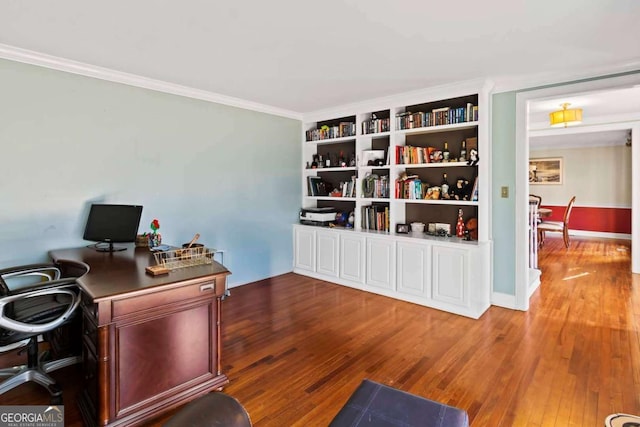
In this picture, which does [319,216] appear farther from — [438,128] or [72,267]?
[72,267]

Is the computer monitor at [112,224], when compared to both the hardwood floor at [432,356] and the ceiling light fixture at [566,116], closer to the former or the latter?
the hardwood floor at [432,356]

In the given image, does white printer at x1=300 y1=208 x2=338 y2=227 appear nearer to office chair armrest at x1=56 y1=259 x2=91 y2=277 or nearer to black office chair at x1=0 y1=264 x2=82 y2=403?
office chair armrest at x1=56 y1=259 x2=91 y2=277

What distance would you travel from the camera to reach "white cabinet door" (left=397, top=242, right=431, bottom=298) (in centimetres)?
372

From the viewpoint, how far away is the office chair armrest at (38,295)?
1.86 metres

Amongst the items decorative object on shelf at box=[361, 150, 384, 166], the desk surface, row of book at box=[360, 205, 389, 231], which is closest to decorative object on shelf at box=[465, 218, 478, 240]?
row of book at box=[360, 205, 389, 231]

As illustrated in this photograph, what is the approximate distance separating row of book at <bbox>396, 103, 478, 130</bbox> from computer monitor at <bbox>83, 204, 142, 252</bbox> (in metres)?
2.92

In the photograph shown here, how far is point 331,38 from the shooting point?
2.53 m

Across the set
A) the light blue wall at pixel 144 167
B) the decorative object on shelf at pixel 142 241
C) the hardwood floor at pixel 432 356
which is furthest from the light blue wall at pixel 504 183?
the decorative object on shelf at pixel 142 241

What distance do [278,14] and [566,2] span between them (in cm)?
167

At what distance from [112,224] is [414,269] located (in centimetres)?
291

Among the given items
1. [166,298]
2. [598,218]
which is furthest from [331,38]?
[598,218]

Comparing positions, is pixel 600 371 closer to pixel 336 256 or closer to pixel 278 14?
pixel 336 256

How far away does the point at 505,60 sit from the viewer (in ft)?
9.70

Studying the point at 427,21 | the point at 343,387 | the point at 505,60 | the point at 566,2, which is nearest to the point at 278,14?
the point at 427,21
